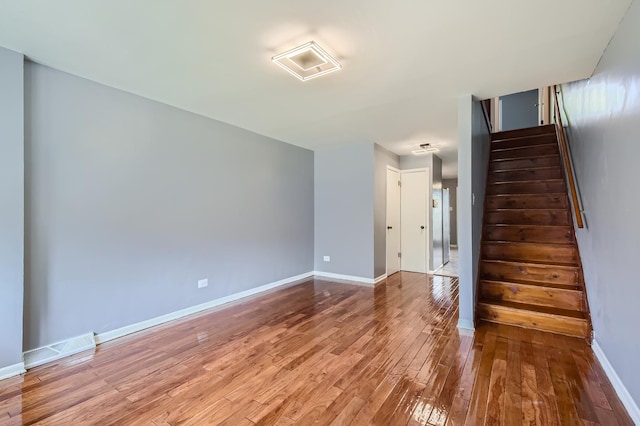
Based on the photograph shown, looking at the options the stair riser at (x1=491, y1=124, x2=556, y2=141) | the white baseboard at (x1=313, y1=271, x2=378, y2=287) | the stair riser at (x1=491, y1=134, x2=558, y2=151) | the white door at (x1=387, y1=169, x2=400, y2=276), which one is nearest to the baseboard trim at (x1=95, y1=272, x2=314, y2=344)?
the white baseboard at (x1=313, y1=271, x2=378, y2=287)

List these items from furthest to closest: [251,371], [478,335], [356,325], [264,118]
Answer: [264,118] < [356,325] < [478,335] < [251,371]

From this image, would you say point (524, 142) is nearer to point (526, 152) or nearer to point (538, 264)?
point (526, 152)

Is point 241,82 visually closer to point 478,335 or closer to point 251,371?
point 251,371

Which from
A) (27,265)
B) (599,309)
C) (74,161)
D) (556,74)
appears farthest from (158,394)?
(556,74)

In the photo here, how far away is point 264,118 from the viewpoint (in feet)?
12.6

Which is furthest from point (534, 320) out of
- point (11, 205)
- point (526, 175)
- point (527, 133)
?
point (11, 205)

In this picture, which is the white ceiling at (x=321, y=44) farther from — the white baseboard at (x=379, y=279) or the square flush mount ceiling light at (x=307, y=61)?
the white baseboard at (x=379, y=279)

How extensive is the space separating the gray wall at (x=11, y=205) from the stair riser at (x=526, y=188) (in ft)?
17.7

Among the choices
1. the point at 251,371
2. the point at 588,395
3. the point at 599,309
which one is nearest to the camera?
the point at 588,395

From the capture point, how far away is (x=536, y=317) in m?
3.02

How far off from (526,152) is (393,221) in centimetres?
246

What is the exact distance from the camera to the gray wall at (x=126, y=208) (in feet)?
8.21

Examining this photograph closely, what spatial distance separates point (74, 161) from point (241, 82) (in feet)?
5.53

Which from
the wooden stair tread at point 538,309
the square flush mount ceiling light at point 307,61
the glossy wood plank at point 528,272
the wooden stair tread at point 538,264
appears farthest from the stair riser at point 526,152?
the square flush mount ceiling light at point 307,61
